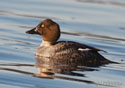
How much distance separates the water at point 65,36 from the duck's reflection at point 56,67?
0.28 ft

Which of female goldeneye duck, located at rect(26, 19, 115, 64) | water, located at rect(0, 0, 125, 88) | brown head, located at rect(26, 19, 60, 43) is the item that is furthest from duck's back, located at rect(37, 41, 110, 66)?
brown head, located at rect(26, 19, 60, 43)

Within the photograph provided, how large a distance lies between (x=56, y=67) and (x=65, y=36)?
3974mm

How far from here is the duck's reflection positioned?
10055 millimetres

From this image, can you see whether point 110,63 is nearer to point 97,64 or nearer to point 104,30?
point 97,64

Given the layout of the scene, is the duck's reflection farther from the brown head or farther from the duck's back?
the brown head

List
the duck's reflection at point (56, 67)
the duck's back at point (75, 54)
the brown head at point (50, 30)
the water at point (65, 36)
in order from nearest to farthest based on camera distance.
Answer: the water at point (65, 36), the duck's reflection at point (56, 67), the duck's back at point (75, 54), the brown head at point (50, 30)

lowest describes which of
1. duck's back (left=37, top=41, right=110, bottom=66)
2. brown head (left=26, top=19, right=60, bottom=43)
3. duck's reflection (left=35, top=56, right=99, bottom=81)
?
duck's reflection (left=35, top=56, right=99, bottom=81)

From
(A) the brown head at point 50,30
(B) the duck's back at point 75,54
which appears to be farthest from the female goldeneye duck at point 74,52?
(A) the brown head at point 50,30

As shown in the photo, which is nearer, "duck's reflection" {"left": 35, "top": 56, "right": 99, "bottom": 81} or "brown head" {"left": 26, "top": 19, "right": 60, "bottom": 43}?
"duck's reflection" {"left": 35, "top": 56, "right": 99, "bottom": 81}

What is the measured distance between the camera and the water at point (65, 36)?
368 inches

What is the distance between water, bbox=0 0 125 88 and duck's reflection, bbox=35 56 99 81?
0.08 m

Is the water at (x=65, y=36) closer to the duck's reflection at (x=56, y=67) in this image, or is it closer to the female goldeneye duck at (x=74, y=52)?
the duck's reflection at (x=56, y=67)

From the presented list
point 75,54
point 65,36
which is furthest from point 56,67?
point 65,36

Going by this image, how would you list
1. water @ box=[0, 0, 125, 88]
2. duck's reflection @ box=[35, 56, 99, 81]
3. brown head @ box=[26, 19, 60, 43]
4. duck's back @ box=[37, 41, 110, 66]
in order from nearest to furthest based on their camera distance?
1. water @ box=[0, 0, 125, 88]
2. duck's reflection @ box=[35, 56, 99, 81]
3. duck's back @ box=[37, 41, 110, 66]
4. brown head @ box=[26, 19, 60, 43]
